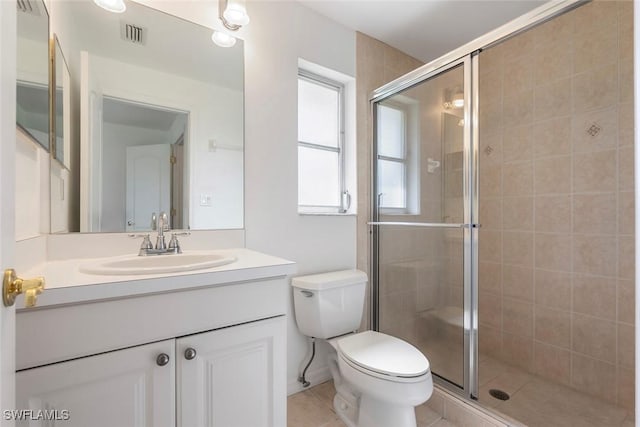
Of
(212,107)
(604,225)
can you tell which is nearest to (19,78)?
(212,107)

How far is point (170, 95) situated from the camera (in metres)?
1.40

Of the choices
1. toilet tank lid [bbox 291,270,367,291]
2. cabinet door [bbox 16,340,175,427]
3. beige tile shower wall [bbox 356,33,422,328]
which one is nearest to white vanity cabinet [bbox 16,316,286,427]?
cabinet door [bbox 16,340,175,427]

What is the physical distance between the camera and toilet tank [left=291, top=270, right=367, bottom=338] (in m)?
1.58

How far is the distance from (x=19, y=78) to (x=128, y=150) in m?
0.49

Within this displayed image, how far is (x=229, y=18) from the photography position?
1.39 metres

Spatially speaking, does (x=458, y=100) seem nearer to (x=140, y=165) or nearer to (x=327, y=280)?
(x=327, y=280)

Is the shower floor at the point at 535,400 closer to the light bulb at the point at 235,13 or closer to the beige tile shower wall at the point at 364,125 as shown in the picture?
the beige tile shower wall at the point at 364,125

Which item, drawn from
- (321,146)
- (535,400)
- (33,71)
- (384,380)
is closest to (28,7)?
(33,71)

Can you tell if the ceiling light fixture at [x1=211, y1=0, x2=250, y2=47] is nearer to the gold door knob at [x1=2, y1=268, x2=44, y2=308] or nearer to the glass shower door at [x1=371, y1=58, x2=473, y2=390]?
the glass shower door at [x1=371, y1=58, x2=473, y2=390]

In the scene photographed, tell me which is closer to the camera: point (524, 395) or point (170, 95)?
point (170, 95)

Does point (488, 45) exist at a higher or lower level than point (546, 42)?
lower

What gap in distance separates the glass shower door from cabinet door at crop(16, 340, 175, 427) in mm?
1360

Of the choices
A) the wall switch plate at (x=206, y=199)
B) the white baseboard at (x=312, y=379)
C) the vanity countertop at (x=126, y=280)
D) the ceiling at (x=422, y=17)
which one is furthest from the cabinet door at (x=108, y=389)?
the ceiling at (x=422, y=17)

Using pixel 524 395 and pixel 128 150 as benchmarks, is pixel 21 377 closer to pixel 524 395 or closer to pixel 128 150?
pixel 128 150
